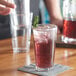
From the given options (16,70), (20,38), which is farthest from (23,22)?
(16,70)

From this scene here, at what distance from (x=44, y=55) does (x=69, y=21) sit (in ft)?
1.59

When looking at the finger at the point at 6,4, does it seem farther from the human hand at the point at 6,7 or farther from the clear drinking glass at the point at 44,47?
the clear drinking glass at the point at 44,47

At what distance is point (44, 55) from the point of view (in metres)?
1.03

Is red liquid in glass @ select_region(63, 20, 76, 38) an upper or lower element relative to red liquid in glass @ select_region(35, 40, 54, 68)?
upper

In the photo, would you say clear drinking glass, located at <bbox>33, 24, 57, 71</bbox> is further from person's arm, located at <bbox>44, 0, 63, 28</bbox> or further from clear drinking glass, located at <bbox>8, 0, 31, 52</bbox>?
person's arm, located at <bbox>44, 0, 63, 28</bbox>

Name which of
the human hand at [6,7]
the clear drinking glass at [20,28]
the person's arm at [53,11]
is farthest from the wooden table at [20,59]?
the person's arm at [53,11]

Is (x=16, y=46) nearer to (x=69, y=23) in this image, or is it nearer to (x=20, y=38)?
(x=20, y=38)

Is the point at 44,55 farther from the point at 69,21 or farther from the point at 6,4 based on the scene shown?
the point at 69,21

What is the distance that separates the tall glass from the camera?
145 centimetres

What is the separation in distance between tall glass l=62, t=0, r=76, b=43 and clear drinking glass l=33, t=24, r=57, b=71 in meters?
0.41

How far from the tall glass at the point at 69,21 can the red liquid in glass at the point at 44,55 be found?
0.42 m

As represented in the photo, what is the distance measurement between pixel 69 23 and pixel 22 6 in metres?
0.29

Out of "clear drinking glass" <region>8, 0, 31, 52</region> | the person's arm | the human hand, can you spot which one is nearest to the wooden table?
"clear drinking glass" <region>8, 0, 31, 52</region>

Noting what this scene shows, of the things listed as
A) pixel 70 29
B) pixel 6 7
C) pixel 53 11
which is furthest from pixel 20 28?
pixel 53 11
